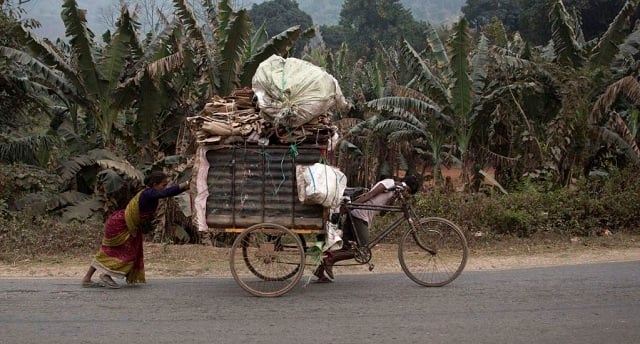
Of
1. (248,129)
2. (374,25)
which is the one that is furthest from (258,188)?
(374,25)

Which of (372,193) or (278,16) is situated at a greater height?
(278,16)

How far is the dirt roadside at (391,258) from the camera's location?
8344mm

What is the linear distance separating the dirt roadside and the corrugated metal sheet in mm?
1662

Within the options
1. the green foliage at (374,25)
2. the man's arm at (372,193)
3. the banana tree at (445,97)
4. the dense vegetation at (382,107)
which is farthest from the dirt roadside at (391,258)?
the green foliage at (374,25)

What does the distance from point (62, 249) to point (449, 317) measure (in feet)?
21.6

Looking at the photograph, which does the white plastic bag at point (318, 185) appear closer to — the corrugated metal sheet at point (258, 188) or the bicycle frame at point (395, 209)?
the corrugated metal sheet at point (258, 188)

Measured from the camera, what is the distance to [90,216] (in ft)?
39.0

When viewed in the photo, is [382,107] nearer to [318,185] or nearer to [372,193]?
[372,193]

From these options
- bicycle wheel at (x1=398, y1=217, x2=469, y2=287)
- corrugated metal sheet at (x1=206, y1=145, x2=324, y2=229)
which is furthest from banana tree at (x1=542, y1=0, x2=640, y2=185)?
corrugated metal sheet at (x1=206, y1=145, x2=324, y2=229)

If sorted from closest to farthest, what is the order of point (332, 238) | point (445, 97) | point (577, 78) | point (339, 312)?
point (339, 312), point (332, 238), point (577, 78), point (445, 97)

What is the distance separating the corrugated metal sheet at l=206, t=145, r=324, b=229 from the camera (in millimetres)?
6582

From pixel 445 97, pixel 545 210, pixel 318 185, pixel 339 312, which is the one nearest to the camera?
pixel 339 312

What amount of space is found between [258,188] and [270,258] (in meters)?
0.77

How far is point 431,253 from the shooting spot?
6.90m
